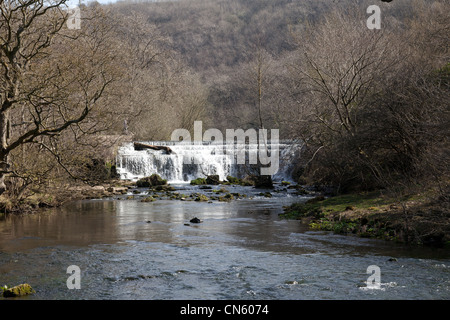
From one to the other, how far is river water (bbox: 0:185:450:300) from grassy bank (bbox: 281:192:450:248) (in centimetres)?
56

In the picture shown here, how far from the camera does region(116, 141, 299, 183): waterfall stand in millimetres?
33125

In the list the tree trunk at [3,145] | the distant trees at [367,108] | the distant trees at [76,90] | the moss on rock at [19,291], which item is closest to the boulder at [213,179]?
the distant trees at [76,90]

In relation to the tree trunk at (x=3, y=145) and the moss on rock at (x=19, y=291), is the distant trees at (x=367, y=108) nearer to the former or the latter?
the moss on rock at (x=19, y=291)

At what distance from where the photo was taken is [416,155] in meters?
16.1

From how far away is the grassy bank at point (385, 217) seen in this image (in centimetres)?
1241

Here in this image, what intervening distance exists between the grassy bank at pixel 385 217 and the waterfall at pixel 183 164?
48.5 ft

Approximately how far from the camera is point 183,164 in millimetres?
34125

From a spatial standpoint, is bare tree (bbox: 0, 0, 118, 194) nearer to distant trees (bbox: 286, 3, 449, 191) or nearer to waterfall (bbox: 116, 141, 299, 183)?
distant trees (bbox: 286, 3, 449, 191)
